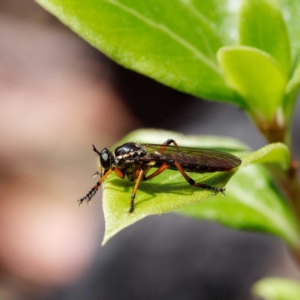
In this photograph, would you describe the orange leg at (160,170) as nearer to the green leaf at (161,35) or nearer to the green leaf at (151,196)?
the green leaf at (151,196)

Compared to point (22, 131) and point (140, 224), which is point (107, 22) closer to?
point (140, 224)

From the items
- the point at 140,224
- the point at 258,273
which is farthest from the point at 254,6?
the point at 140,224

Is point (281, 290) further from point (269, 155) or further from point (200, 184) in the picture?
point (269, 155)

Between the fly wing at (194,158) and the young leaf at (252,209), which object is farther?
the young leaf at (252,209)

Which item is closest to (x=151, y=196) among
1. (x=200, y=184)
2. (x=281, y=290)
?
(x=200, y=184)

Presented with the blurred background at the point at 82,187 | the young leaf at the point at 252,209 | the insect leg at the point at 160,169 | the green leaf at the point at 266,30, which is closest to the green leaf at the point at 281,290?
the young leaf at the point at 252,209

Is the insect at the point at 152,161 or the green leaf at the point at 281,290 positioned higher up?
the insect at the point at 152,161

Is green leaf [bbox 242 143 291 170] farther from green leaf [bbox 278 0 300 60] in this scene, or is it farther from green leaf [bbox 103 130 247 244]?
green leaf [bbox 278 0 300 60]
